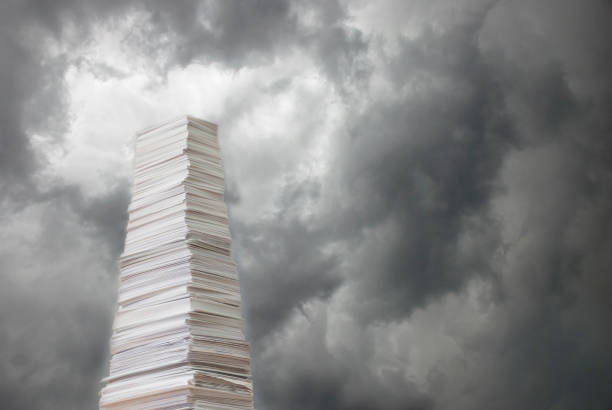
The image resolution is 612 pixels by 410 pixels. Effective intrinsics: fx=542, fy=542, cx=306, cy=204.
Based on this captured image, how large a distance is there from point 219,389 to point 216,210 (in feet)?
2.97

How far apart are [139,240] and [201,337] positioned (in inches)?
24.6

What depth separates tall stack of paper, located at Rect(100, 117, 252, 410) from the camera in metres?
2.25

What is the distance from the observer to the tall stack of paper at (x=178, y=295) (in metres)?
2.25

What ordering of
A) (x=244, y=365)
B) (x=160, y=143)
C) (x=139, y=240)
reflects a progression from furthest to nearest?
(x=160, y=143) < (x=139, y=240) < (x=244, y=365)

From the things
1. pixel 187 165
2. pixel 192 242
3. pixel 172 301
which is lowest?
pixel 172 301

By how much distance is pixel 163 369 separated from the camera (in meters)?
2.26

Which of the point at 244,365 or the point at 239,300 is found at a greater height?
the point at 239,300

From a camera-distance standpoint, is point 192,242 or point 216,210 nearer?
point 192,242

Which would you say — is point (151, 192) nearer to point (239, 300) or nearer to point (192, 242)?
point (192, 242)

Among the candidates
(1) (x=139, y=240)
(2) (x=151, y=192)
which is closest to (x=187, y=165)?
(2) (x=151, y=192)

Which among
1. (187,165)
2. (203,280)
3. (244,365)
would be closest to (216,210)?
(187,165)

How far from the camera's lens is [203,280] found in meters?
2.46

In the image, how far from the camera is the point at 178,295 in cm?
238

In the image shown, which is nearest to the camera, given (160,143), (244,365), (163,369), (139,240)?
(163,369)
